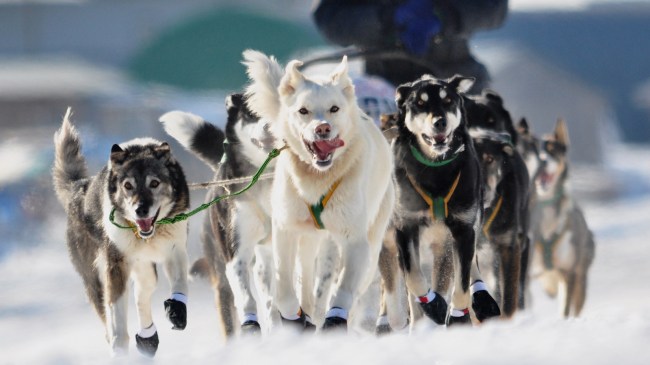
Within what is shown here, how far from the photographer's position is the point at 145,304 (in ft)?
15.9

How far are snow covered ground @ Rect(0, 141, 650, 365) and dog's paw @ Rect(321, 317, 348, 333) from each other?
113mm

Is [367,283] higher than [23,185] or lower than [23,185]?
higher

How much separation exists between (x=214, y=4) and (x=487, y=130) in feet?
57.0

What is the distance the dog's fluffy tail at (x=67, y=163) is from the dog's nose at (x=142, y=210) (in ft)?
3.18

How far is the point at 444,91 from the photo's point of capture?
4801 mm

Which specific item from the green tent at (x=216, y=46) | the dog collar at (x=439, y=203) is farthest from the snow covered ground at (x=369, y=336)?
the green tent at (x=216, y=46)

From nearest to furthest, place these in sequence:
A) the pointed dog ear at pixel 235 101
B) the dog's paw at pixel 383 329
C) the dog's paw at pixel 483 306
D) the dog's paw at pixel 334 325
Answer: the dog's paw at pixel 334 325 → the dog's paw at pixel 483 306 → the pointed dog ear at pixel 235 101 → the dog's paw at pixel 383 329

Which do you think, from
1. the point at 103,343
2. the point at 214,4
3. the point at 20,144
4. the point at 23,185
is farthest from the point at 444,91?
the point at 214,4

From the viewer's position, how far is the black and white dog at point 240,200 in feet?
16.2

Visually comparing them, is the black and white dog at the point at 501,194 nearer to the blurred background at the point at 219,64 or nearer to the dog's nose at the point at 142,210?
the dog's nose at the point at 142,210

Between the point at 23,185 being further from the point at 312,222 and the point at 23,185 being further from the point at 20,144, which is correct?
the point at 312,222

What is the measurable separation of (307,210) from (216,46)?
16.4 m

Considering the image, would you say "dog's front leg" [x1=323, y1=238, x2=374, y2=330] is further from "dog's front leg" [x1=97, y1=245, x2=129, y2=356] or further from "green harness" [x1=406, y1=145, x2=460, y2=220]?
"dog's front leg" [x1=97, y1=245, x2=129, y2=356]

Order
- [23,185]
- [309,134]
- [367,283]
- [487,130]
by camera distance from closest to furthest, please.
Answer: [309,134]
[367,283]
[487,130]
[23,185]
